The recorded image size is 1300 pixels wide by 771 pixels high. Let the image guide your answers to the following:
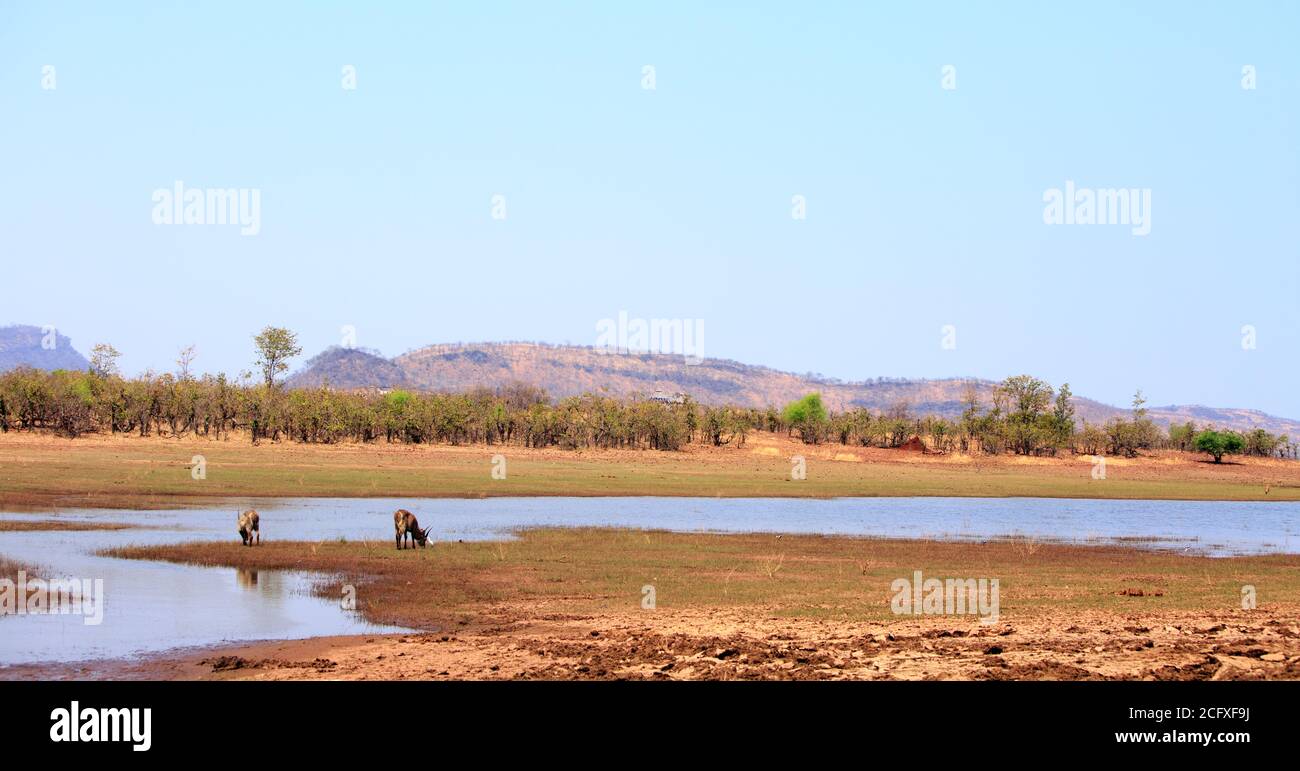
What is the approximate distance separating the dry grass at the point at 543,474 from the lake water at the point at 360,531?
11.2 feet

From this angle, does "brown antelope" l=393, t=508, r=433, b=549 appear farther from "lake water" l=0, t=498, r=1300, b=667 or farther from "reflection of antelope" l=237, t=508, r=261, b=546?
"reflection of antelope" l=237, t=508, r=261, b=546

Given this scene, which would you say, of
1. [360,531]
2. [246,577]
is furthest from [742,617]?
[360,531]

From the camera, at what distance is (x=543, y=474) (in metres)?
57.7

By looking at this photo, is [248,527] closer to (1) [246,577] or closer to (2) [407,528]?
(2) [407,528]

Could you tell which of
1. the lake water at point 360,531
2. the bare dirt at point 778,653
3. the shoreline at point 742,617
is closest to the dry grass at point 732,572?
the shoreline at point 742,617

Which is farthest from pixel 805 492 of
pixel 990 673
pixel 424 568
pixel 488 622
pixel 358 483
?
pixel 990 673

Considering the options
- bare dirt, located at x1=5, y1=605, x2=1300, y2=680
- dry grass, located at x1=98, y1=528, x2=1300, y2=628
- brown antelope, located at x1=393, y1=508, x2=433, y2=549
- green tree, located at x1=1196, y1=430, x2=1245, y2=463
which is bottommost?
dry grass, located at x1=98, y1=528, x2=1300, y2=628

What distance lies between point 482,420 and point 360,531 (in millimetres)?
Answer: 45604

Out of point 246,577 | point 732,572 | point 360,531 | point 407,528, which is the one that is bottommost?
point 732,572

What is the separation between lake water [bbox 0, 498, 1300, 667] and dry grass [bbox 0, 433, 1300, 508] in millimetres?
3414

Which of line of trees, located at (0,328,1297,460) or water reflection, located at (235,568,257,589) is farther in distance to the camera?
line of trees, located at (0,328,1297,460)

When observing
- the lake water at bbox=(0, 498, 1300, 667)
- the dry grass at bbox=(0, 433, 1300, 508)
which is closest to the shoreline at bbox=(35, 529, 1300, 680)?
the lake water at bbox=(0, 498, 1300, 667)

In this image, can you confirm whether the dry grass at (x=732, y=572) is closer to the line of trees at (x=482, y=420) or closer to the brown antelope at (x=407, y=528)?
the brown antelope at (x=407, y=528)

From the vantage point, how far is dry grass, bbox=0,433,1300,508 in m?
43.3
